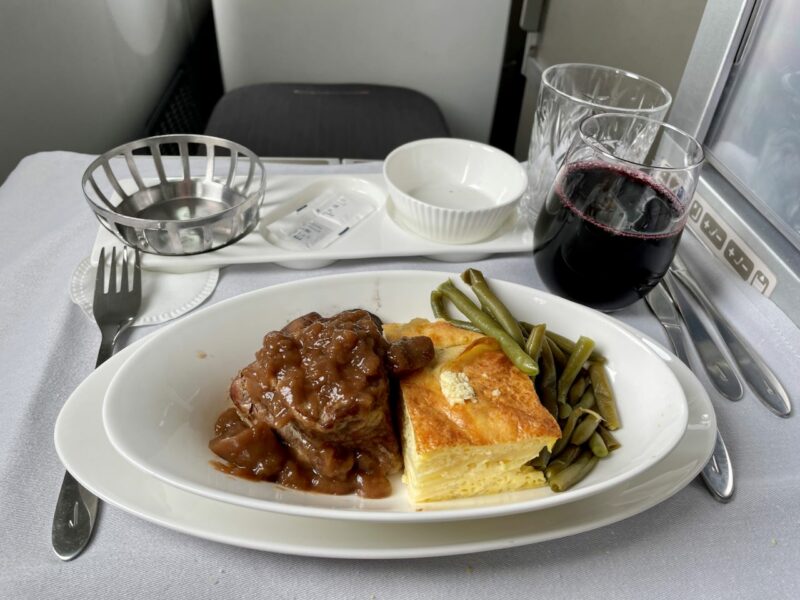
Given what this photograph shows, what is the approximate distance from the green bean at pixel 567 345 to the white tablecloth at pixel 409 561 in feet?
0.83

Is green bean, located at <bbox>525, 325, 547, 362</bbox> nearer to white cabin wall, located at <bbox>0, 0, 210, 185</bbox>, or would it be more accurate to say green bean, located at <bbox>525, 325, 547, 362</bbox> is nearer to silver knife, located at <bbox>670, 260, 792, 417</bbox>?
silver knife, located at <bbox>670, 260, 792, 417</bbox>

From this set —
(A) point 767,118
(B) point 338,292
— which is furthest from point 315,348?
(A) point 767,118

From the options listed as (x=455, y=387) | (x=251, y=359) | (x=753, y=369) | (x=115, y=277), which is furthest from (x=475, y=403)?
(x=115, y=277)

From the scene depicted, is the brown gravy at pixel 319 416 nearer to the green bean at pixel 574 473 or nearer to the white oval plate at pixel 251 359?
the white oval plate at pixel 251 359

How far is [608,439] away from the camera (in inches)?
36.8

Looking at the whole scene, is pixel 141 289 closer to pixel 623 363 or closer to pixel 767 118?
pixel 623 363

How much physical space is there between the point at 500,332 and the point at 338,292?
32cm

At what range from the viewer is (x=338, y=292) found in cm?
110

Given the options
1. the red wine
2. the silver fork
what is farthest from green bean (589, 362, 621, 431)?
the silver fork

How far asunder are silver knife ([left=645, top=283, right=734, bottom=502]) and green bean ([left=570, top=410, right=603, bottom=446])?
202 millimetres

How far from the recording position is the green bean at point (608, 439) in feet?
3.03

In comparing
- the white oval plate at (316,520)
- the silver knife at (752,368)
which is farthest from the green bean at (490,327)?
the silver knife at (752,368)

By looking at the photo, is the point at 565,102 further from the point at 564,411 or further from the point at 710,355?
the point at 564,411

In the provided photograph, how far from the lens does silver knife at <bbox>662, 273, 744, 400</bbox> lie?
1.11 metres
